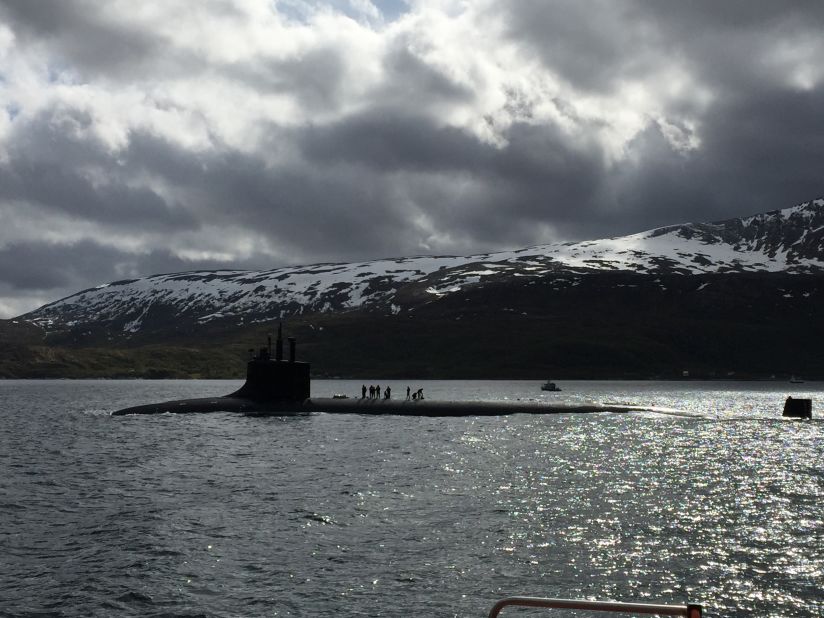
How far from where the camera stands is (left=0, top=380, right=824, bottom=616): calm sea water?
77.9 ft

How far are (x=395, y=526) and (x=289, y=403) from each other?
4252cm

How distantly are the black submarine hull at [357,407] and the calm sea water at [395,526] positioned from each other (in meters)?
6.98

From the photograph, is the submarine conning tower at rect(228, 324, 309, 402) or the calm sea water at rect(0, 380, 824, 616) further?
the submarine conning tower at rect(228, 324, 309, 402)

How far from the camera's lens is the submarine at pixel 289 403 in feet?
239

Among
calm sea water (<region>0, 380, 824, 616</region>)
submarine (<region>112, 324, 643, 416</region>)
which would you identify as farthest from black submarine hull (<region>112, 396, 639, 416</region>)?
calm sea water (<region>0, 380, 824, 616</region>)

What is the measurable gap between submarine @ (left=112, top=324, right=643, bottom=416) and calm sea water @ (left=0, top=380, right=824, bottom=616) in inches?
285

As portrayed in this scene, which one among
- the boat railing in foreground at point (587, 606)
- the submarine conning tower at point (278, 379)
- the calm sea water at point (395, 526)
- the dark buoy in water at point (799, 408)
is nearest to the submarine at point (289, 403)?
the submarine conning tower at point (278, 379)

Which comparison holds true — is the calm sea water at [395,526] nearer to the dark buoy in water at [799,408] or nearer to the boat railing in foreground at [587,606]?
the boat railing in foreground at [587,606]

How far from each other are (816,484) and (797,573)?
2288 cm

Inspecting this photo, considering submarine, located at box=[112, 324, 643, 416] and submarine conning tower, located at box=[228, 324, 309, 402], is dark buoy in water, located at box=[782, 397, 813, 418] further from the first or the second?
submarine conning tower, located at box=[228, 324, 309, 402]

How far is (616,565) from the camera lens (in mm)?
26844

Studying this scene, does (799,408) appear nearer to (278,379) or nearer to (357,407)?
(357,407)

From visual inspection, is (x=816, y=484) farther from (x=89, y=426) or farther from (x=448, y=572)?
(x=89, y=426)

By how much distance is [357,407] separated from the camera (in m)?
78.8
